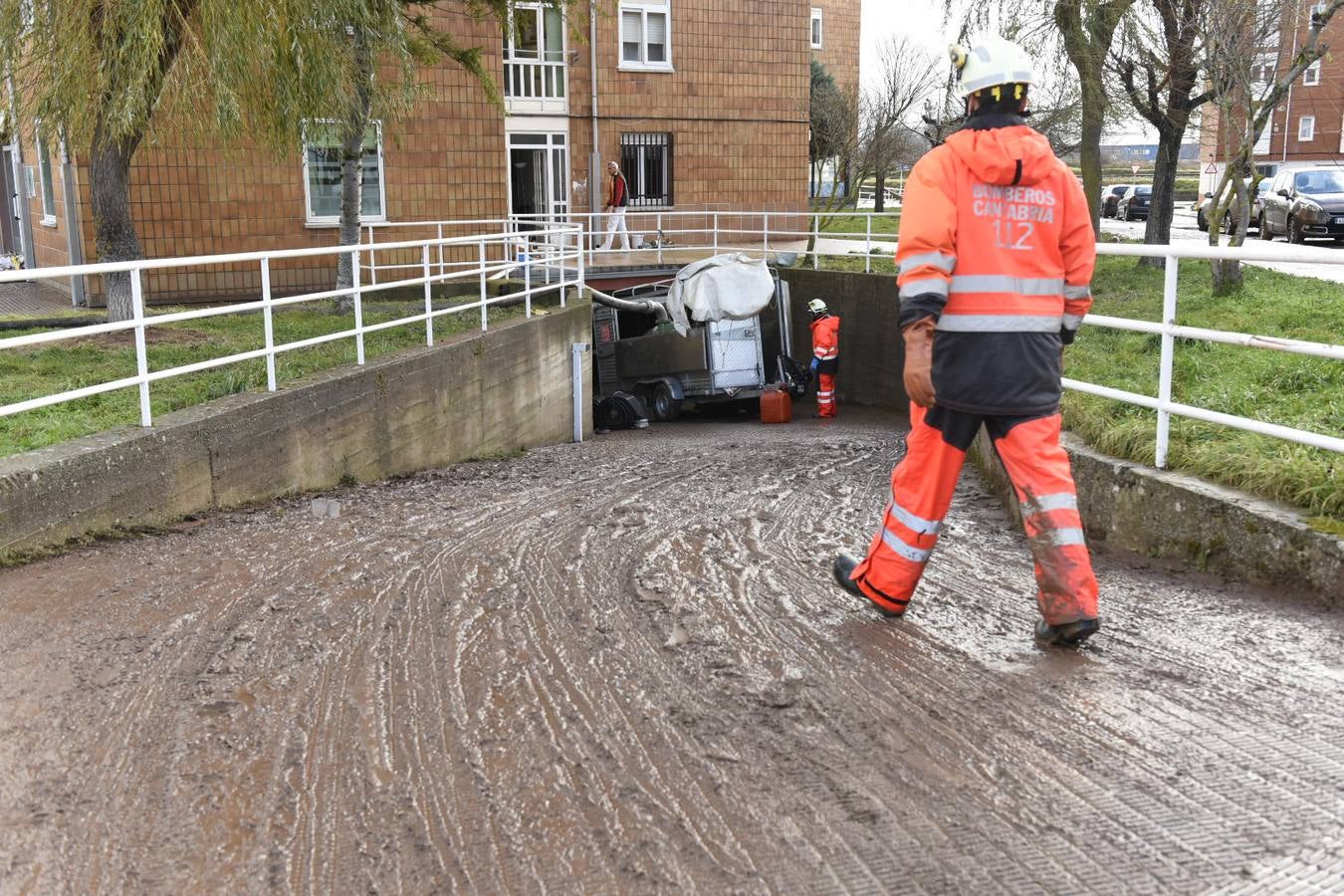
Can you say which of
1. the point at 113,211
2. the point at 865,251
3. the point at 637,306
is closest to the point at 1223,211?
the point at 637,306

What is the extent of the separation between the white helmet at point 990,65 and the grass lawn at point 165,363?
17.0ft

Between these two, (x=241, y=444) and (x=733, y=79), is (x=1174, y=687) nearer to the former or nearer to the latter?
(x=241, y=444)

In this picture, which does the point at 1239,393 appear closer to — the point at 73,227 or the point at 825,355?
the point at 825,355

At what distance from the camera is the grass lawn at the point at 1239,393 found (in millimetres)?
5512

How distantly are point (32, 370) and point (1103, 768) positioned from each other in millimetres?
9151

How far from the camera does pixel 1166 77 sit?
17.3 meters

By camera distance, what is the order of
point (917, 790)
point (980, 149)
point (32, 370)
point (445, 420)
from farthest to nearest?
point (445, 420), point (32, 370), point (980, 149), point (917, 790)

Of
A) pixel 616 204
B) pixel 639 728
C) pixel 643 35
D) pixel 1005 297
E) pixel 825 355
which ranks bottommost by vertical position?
pixel 825 355

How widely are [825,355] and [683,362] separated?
223cm

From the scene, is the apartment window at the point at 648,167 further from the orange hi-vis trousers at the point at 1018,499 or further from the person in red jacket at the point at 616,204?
the orange hi-vis trousers at the point at 1018,499

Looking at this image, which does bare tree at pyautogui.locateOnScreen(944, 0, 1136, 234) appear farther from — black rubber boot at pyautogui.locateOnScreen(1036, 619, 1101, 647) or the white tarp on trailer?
black rubber boot at pyautogui.locateOnScreen(1036, 619, 1101, 647)

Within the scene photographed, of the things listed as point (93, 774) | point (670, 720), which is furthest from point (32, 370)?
point (670, 720)

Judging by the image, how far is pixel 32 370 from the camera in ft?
32.4

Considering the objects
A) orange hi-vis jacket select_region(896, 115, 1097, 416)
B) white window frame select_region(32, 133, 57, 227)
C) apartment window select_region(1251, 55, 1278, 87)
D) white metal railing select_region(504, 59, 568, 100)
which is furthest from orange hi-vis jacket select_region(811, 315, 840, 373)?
orange hi-vis jacket select_region(896, 115, 1097, 416)
